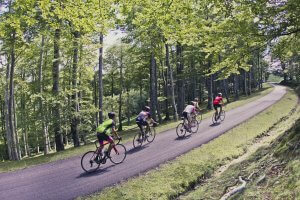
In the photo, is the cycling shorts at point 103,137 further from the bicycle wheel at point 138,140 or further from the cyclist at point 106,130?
the bicycle wheel at point 138,140

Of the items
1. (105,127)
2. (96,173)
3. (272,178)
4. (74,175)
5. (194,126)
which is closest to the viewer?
(272,178)

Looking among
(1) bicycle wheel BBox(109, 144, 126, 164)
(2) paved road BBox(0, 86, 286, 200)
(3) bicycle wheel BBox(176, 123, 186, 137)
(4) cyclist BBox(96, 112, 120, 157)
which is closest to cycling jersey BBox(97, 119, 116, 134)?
(4) cyclist BBox(96, 112, 120, 157)

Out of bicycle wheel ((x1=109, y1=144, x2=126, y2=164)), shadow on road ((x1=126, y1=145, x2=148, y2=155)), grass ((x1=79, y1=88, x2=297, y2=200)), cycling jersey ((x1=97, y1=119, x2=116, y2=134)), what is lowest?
grass ((x1=79, y1=88, x2=297, y2=200))

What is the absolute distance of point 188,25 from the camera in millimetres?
12344

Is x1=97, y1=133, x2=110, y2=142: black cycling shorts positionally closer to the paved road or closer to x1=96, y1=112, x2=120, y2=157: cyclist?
x1=96, y1=112, x2=120, y2=157: cyclist

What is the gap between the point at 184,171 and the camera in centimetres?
1336

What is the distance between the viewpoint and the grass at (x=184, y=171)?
36.7 ft

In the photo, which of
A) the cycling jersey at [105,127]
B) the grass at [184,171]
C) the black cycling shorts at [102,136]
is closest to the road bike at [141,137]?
the grass at [184,171]

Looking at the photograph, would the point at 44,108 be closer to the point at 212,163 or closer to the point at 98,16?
the point at 212,163

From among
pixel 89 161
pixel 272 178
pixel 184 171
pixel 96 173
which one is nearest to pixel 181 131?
pixel 184 171

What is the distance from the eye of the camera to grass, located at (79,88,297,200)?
11.2 meters

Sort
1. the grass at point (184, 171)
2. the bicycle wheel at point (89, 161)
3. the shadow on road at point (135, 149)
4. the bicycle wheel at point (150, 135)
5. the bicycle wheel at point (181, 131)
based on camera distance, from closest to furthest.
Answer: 1. the grass at point (184, 171)
2. the bicycle wheel at point (89, 161)
3. the shadow on road at point (135, 149)
4. the bicycle wheel at point (150, 135)
5. the bicycle wheel at point (181, 131)

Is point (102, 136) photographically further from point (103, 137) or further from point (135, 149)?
point (135, 149)

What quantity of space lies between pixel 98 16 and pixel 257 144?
12421 millimetres
